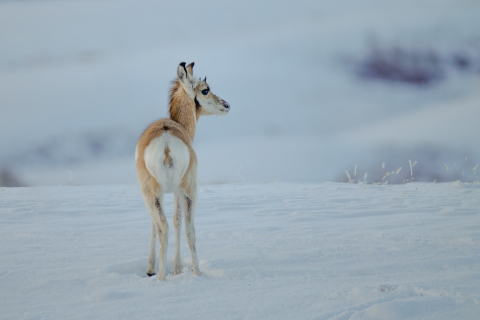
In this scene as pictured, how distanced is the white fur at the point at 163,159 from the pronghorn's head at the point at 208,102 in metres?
2.06

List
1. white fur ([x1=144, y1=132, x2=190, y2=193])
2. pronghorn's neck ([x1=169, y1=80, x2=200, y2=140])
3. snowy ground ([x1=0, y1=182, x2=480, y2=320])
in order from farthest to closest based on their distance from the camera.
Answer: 1. pronghorn's neck ([x1=169, y1=80, x2=200, y2=140])
2. white fur ([x1=144, y1=132, x2=190, y2=193])
3. snowy ground ([x1=0, y1=182, x2=480, y2=320])

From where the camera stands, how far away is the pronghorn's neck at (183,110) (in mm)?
5109

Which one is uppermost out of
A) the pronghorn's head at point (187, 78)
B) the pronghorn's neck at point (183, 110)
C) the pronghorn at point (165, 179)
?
the pronghorn's head at point (187, 78)

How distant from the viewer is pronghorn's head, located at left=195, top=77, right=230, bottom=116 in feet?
18.2

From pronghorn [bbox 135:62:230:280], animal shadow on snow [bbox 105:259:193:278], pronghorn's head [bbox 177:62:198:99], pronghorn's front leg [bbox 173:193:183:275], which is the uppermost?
pronghorn's head [bbox 177:62:198:99]

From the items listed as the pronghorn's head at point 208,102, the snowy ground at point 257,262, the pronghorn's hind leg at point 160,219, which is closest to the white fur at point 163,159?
the pronghorn's hind leg at point 160,219

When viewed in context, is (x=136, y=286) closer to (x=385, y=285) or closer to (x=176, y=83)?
(x=385, y=285)

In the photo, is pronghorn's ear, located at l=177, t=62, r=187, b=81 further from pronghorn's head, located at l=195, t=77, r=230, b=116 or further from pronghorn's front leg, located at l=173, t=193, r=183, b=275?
pronghorn's front leg, located at l=173, t=193, r=183, b=275

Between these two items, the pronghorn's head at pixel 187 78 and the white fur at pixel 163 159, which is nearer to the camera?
the white fur at pixel 163 159

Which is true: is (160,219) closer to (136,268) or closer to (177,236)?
(177,236)

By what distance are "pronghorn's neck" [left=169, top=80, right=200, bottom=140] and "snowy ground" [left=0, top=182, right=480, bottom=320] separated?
5.18 ft

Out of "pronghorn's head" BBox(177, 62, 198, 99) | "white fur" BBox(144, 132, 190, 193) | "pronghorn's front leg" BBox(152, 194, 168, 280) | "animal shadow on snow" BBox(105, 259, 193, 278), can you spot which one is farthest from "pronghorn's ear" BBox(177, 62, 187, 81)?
"animal shadow on snow" BBox(105, 259, 193, 278)

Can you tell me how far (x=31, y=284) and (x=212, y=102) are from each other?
3615 millimetres

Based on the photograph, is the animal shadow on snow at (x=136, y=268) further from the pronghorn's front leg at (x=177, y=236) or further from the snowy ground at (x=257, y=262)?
the pronghorn's front leg at (x=177, y=236)
